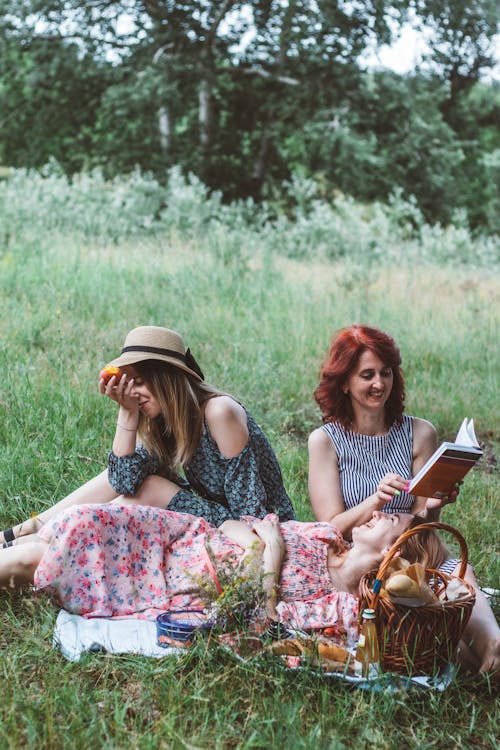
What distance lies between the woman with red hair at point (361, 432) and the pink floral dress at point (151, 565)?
0.38 metres

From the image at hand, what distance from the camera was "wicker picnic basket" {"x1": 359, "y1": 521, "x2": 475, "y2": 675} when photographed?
2.93 m

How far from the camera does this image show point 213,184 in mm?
18938

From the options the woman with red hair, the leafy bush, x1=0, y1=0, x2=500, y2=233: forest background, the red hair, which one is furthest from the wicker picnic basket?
x1=0, y1=0, x2=500, y2=233: forest background

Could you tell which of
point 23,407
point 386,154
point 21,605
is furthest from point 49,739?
point 386,154

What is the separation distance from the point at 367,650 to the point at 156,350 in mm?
1566

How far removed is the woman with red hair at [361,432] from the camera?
3988 millimetres

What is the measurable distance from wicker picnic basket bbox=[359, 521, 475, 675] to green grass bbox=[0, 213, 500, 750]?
126mm

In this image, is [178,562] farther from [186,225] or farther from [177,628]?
[186,225]

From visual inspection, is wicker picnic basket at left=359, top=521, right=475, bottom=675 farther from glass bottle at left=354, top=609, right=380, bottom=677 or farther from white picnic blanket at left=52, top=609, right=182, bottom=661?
white picnic blanket at left=52, top=609, right=182, bottom=661

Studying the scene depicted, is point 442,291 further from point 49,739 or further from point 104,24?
point 104,24

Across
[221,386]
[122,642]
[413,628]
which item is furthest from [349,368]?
[221,386]

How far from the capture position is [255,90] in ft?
64.1

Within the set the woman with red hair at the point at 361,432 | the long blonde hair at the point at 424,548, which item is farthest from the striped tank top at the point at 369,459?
the long blonde hair at the point at 424,548

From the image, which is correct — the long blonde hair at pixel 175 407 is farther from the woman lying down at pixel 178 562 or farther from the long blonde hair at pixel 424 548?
the long blonde hair at pixel 424 548
